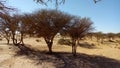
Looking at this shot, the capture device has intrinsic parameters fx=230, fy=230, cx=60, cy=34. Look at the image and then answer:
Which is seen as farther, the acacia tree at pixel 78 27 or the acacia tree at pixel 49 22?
the acacia tree at pixel 49 22

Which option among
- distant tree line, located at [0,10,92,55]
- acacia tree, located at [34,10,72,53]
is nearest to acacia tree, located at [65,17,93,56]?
distant tree line, located at [0,10,92,55]

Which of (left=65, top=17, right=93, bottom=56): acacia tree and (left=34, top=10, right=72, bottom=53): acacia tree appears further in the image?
(left=34, top=10, right=72, bottom=53): acacia tree

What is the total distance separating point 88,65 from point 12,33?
18.8 m

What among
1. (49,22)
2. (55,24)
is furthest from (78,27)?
(49,22)

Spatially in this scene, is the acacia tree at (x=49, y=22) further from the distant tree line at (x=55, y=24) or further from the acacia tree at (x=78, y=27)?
the acacia tree at (x=78, y=27)

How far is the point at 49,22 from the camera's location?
26703mm

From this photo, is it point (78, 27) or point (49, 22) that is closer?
point (78, 27)

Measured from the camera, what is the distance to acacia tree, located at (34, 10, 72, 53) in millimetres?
26609

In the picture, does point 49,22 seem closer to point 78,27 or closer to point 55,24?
point 55,24

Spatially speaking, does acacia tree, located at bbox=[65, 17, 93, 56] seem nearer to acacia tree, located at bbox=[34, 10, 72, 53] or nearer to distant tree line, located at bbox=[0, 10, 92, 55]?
distant tree line, located at bbox=[0, 10, 92, 55]

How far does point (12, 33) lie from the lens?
3612 cm

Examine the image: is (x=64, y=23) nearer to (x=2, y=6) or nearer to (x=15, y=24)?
(x=15, y=24)

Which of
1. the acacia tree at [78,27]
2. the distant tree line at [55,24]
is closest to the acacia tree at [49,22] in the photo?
the distant tree line at [55,24]

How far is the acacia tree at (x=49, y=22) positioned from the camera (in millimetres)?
26609
